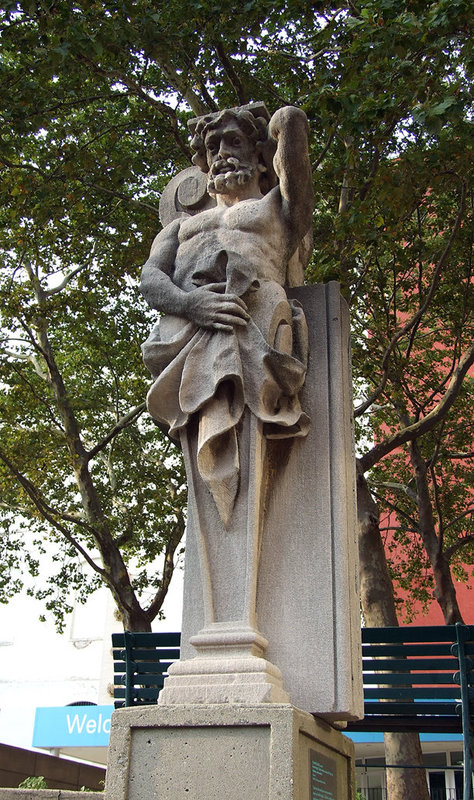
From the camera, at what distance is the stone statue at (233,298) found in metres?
4.45

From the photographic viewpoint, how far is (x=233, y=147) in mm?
5246

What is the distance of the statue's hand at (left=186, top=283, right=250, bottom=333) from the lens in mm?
4508

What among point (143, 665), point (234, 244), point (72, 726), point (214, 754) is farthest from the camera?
point (72, 726)

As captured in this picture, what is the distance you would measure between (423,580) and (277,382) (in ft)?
54.1

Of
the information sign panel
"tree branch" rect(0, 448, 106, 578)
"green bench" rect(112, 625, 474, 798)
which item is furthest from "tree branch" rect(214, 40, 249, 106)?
the information sign panel

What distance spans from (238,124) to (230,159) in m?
0.22

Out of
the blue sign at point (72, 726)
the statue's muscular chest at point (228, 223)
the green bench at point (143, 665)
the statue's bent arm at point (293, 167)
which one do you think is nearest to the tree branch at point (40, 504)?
the green bench at point (143, 665)

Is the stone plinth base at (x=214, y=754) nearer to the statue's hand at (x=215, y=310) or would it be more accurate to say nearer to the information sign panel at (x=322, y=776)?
the information sign panel at (x=322, y=776)

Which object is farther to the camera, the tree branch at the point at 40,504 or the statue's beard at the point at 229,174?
the tree branch at the point at 40,504

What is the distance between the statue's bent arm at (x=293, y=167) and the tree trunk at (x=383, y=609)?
7318 mm

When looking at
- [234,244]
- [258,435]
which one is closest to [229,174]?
[234,244]

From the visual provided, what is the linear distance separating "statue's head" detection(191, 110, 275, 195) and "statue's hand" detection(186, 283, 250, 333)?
92cm

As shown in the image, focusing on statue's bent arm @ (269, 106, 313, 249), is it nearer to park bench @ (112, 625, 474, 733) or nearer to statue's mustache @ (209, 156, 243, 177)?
statue's mustache @ (209, 156, 243, 177)

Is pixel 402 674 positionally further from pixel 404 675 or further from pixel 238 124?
pixel 238 124
